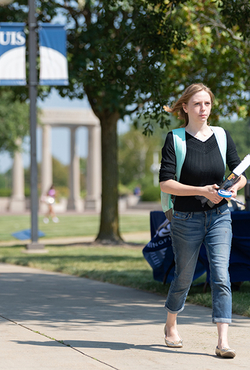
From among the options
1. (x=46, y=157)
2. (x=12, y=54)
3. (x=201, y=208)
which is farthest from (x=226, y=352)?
(x=46, y=157)

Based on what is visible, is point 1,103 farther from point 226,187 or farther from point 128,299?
point 226,187

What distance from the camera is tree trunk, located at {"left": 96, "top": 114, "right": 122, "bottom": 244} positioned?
49.2 ft

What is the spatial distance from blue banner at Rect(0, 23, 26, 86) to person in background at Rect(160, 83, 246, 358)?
30.7 ft

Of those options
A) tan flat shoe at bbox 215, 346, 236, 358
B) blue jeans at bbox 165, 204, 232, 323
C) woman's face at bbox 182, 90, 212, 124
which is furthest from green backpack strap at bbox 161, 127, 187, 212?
tan flat shoe at bbox 215, 346, 236, 358

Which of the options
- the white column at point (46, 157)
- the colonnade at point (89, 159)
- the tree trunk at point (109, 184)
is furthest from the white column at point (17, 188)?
the tree trunk at point (109, 184)

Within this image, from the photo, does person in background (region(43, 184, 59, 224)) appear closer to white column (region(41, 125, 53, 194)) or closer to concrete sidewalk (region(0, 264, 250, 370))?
white column (region(41, 125, 53, 194))

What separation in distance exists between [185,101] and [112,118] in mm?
Result: 10713

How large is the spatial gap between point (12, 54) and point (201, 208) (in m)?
9.93

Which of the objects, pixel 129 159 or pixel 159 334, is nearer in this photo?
pixel 159 334

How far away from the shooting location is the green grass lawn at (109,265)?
6974 mm

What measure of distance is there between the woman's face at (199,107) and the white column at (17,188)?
43.9m

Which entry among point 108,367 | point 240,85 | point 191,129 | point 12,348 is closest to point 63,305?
point 12,348

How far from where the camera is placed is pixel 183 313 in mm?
6141

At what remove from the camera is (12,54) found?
1315 centimetres
